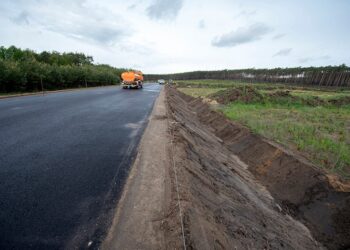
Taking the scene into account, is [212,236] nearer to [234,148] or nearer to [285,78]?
[234,148]

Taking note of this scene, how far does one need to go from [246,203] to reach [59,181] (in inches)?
163

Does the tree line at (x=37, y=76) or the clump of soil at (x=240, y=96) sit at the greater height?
the tree line at (x=37, y=76)

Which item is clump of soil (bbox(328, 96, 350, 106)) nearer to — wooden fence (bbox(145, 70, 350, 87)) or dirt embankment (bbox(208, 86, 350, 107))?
dirt embankment (bbox(208, 86, 350, 107))

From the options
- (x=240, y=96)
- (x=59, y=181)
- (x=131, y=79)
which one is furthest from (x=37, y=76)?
(x=59, y=181)

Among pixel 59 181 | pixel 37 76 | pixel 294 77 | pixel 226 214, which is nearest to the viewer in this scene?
pixel 59 181

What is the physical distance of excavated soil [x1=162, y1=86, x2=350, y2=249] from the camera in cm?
354

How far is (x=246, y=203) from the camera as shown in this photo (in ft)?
19.2

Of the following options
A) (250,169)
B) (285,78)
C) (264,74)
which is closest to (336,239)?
(250,169)

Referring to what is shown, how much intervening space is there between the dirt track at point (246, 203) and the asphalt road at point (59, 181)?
51 cm

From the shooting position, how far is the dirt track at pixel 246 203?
3.35 meters

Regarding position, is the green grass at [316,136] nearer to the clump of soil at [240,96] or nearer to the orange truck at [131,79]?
the clump of soil at [240,96]

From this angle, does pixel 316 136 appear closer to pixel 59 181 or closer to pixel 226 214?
pixel 226 214

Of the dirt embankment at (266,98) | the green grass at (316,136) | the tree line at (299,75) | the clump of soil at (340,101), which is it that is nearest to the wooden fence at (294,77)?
the tree line at (299,75)

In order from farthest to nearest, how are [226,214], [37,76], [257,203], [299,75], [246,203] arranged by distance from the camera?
1. [299,75]
2. [37,76]
3. [257,203]
4. [246,203]
5. [226,214]
